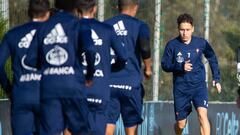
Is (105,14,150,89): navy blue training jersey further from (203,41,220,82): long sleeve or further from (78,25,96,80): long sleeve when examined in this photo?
Answer: (203,41,220,82): long sleeve

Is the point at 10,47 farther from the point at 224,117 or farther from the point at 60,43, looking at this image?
the point at 224,117

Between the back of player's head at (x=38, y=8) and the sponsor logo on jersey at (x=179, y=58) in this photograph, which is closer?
the back of player's head at (x=38, y=8)

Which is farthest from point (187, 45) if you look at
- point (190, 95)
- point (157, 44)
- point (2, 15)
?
point (2, 15)

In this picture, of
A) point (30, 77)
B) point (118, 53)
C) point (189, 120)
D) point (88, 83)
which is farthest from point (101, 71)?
point (189, 120)

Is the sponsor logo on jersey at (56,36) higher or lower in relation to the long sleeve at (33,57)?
higher

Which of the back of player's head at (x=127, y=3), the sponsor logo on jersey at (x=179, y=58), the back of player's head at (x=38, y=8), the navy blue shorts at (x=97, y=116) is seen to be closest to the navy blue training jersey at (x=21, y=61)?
the back of player's head at (x=38, y=8)

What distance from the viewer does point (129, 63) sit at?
10.4 meters

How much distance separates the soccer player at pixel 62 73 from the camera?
802 centimetres

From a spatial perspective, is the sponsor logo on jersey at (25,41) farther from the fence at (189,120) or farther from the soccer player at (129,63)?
the fence at (189,120)

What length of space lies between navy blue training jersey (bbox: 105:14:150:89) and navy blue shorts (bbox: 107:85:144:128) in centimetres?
8

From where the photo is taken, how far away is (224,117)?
44.9 feet

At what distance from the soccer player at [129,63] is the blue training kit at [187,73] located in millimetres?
1829

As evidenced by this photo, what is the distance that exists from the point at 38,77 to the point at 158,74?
5.59 m

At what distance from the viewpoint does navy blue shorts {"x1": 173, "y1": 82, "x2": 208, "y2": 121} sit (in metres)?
12.3
